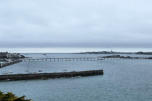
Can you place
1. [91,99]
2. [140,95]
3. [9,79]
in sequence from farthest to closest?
[9,79] → [140,95] → [91,99]

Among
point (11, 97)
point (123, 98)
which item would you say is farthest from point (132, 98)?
point (11, 97)

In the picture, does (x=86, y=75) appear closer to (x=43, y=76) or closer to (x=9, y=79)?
(x=43, y=76)

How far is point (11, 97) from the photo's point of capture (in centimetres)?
1198

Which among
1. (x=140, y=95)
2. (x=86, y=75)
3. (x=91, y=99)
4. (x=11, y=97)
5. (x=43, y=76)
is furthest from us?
(x=86, y=75)

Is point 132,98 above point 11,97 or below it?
below

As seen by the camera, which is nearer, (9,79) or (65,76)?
(9,79)

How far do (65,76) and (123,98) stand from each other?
26.6 m

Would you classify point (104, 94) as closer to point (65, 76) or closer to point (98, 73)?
point (65, 76)

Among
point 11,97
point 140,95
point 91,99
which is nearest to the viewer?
point 11,97

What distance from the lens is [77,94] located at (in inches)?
1222

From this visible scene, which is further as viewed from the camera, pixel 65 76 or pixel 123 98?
pixel 65 76

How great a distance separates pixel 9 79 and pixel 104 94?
2501 cm

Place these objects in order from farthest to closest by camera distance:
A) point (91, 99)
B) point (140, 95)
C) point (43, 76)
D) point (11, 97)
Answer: point (43, 76) → point (140, 95) → point (91, 99) → point (11, 97)

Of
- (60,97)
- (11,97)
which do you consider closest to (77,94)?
(60,97)
